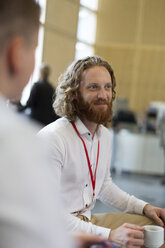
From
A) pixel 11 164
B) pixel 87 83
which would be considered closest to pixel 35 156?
pixel 11 164

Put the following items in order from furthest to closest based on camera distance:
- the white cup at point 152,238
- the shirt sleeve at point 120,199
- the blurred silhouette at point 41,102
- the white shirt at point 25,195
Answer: the blurred silhouette at point 41,102 → the shirt sleeve at point 120,199 → the white cup at point 152,238 → the white shirt at point 25,195

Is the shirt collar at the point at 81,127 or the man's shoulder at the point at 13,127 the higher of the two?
the man's shoulder at the point at 13,127

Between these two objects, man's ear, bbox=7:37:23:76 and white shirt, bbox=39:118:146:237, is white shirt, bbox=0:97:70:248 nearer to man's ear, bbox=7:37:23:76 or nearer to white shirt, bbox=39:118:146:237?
man's ear, bbox=7:37:23:76

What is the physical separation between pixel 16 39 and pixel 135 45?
13.8 metres

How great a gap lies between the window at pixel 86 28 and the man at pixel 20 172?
12902mm

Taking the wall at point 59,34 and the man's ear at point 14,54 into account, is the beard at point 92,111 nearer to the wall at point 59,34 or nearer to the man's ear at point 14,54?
the man's ear at point 14,54

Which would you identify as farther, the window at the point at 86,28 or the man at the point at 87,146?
the window at the point at 86,28

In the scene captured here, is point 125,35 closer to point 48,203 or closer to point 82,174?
point 82,174

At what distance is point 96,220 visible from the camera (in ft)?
6.73

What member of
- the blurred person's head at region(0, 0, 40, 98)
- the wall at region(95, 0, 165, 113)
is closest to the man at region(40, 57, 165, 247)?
the blurred person's head at region(0, 0, 40, 98)

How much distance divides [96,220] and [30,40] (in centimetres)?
148

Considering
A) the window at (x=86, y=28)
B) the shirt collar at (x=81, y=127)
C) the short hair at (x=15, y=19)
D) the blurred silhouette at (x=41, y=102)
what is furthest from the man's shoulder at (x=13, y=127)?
the window at (x=86, y=28)

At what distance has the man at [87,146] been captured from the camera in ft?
6.04

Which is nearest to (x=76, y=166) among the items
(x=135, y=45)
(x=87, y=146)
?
(x=87, y=146)
